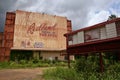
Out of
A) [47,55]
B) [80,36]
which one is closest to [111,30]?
[80,36]

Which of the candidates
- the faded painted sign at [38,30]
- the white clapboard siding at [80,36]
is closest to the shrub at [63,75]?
the white clapboard siding at [80,36]

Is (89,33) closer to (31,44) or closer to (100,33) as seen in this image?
(100,33)

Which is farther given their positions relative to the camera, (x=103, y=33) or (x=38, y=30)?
(x=38, y=30)

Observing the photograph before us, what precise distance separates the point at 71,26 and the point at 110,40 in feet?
91.2

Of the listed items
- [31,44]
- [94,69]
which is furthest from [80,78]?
[31,44]

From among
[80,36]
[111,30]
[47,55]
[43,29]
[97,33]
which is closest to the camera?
[111,30]

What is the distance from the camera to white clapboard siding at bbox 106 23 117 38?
1057cm

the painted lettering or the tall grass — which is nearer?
the tall grass

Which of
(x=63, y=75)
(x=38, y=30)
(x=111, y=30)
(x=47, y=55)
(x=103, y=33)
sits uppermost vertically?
(x=38, y=30)

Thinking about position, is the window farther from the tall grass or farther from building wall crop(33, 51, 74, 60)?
building wall crop(33, 51, 74, 60)

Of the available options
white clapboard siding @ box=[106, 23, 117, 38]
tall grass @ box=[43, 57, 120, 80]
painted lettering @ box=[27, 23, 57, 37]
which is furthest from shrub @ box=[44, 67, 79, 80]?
painted lettering @ box=[27, 23, 57, 37]

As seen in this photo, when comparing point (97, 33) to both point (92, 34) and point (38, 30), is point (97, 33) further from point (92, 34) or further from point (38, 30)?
point (38, 30)

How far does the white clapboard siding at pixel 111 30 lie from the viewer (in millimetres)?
10570

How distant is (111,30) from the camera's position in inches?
424
